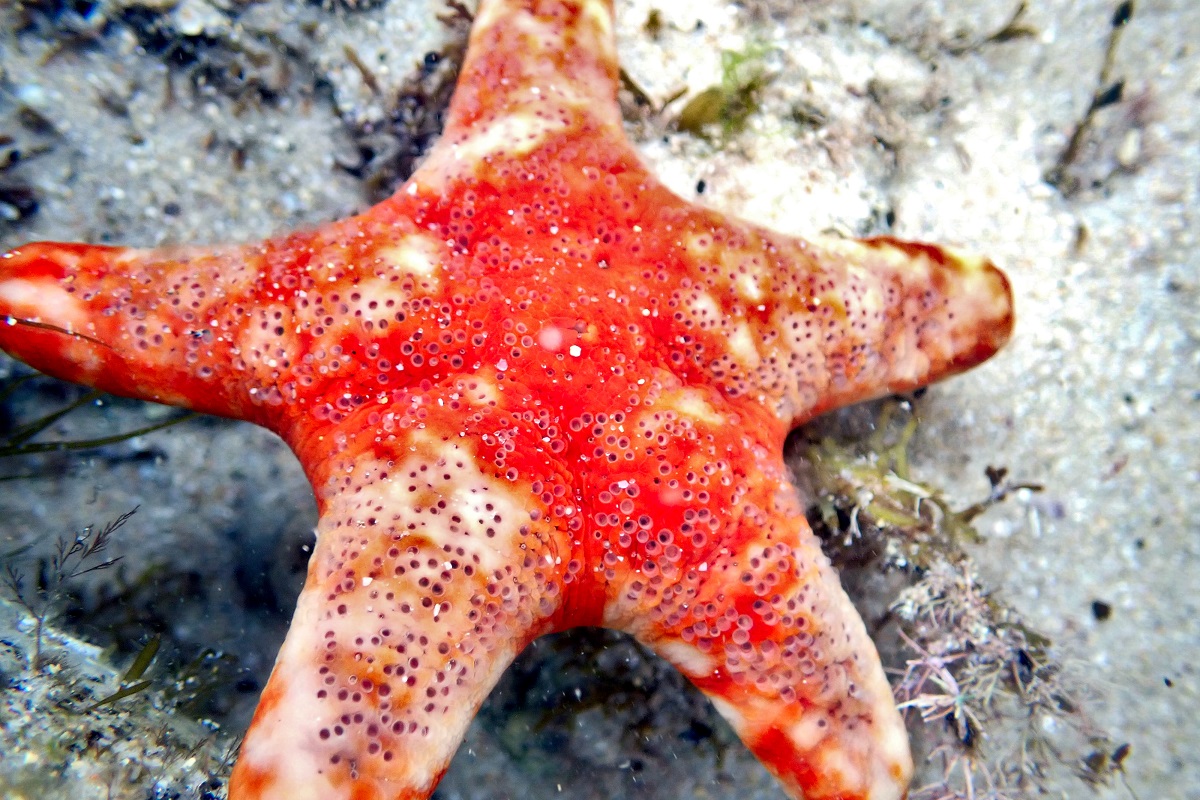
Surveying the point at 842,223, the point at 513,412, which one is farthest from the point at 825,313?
the point at 513,412

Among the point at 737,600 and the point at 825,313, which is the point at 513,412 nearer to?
the point at 737,600

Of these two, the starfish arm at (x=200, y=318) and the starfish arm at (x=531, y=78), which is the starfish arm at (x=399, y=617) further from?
the starfish arm at (x=531, y=78)

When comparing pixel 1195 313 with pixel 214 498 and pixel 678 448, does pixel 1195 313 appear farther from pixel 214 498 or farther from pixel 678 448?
pixel 214 498

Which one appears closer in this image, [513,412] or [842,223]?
[513,412]

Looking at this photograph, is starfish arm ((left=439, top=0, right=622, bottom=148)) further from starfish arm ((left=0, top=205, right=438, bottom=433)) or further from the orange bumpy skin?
starfish arm ((left=0, top=205, right=438, bottom=433))

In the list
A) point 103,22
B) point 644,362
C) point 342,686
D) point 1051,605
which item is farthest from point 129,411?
point 1051,605

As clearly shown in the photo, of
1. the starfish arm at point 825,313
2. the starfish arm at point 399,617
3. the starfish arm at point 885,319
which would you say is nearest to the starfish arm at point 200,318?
the starfish arm at point 399,617
